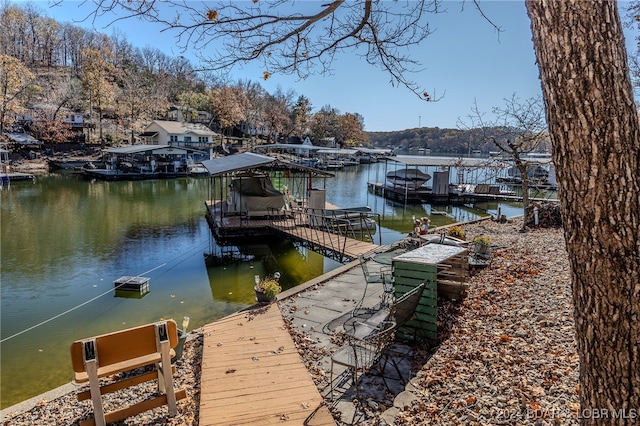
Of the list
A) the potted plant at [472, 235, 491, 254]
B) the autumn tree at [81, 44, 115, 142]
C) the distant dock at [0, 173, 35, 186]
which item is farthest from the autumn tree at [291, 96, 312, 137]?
the potted plant at [472, 235, 491, 254]

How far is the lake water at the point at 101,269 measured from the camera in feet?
23.5

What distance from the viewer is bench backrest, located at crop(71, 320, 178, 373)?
3.39 meters

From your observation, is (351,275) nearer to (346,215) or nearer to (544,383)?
(544,383)

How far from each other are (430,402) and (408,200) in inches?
927

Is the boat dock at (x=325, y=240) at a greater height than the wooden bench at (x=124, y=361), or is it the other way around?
the wooden bench at (x=124, y=361)

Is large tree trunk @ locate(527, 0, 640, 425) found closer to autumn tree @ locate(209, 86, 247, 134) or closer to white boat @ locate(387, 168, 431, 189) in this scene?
white boat @ locate(387, 168, 431, 189)

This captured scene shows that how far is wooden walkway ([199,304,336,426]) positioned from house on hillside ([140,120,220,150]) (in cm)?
4741

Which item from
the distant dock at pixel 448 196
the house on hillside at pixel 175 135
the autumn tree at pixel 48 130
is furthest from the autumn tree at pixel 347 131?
the distant dock at pixel 448 196

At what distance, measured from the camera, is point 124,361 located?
366 cm

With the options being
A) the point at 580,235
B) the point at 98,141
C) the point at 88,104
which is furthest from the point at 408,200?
the point at 88,104

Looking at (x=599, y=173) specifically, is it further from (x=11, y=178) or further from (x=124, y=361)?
(x=11, y=178)

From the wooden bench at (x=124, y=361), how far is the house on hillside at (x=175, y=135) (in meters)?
48.4

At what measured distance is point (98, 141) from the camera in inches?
1884

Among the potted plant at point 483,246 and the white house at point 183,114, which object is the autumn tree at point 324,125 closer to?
the white house at point 183,114
